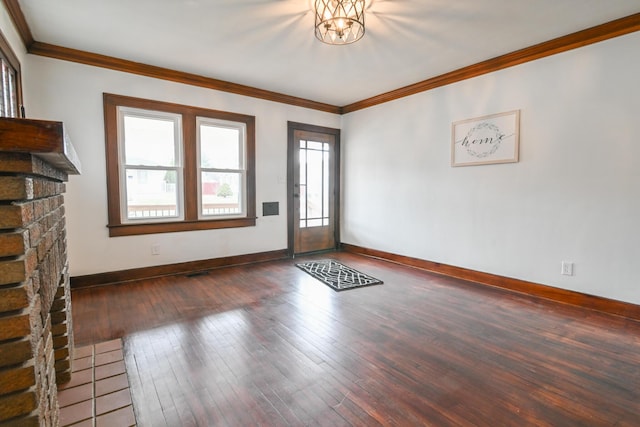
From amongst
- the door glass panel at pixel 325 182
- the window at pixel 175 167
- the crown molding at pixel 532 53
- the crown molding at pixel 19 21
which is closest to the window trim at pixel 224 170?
the window at pixel 175 167

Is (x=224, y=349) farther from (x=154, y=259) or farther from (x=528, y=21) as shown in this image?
(x=528, y=21)

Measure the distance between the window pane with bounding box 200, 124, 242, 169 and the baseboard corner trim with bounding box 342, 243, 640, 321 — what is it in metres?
2.78

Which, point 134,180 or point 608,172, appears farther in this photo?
point 134,180

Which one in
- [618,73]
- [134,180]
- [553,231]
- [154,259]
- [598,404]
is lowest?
[598,404]

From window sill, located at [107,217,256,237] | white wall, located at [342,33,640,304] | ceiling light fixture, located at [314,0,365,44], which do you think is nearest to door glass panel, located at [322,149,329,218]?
white wall, located at [342,33,640,304]

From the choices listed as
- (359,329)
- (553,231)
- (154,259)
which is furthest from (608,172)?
(154,259)

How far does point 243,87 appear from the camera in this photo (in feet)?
14.9

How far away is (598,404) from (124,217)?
4478 mm

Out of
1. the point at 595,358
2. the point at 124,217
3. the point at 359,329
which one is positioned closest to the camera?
the point at 595,358

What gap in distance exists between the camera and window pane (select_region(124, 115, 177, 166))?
3.80 metres

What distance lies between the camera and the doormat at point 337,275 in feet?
12.2

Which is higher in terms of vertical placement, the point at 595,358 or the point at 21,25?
the point at 21,25

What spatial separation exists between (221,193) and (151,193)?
904mm

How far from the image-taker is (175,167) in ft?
13.4
